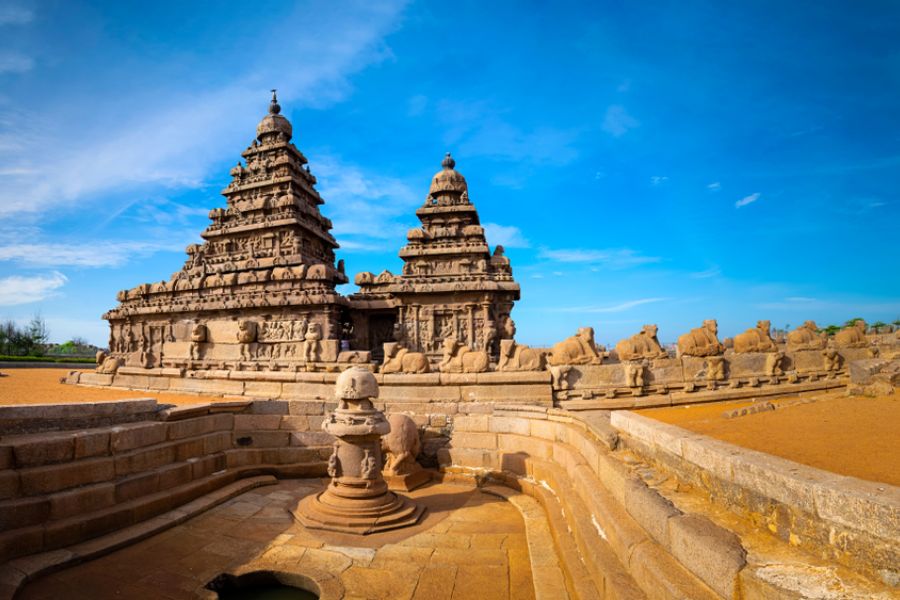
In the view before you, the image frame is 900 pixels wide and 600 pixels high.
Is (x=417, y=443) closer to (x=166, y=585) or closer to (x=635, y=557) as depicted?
(x=166, y=585)

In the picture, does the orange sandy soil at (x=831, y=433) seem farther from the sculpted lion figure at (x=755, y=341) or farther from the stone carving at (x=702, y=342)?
the sculpted lion figure at (x=755, y=341)

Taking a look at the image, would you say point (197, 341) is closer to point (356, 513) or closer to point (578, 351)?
point (356, 513)

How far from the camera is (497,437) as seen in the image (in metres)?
7.96

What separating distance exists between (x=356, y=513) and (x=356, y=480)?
42 centimetres

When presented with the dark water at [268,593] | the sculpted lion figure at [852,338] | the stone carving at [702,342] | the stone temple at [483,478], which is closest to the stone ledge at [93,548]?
the stone temple at [483,478]

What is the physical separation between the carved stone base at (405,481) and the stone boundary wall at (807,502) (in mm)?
4718

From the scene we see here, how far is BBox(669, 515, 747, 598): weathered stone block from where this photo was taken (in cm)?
209

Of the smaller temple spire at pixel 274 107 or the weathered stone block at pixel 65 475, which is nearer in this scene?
the weathered stone block at pixel 65 475

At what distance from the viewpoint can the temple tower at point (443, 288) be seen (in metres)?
20.0

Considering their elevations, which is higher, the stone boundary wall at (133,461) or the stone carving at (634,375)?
the stone carving at (634,375)

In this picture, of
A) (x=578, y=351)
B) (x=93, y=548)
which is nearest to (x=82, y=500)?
(x=93, y=548)

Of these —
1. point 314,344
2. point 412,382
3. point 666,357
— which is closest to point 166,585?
point 412,382

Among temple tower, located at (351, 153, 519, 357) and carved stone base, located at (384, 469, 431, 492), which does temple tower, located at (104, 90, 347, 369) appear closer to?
temple tower, located at (351, 153, 519, 357)

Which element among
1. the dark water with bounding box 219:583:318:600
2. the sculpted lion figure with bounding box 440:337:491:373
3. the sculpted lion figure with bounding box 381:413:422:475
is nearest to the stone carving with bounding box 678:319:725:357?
the sculpted lion figure with bounding box 440:337:491:373
